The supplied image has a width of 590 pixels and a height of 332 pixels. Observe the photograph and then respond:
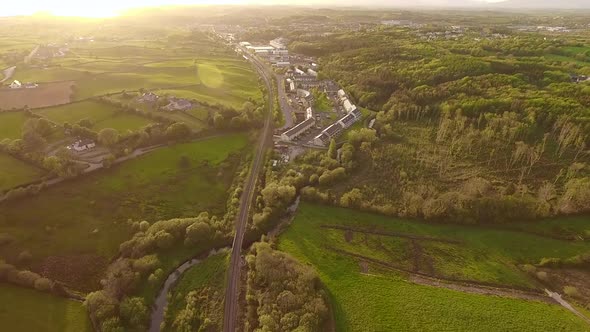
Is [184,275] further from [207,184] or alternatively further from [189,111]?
[189,111]

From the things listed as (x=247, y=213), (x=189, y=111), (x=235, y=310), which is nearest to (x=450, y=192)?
(x=247, y=213)

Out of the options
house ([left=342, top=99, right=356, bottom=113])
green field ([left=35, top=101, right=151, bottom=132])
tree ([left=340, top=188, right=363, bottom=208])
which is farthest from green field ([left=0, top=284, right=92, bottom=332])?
house ([left=342, top=99, right=356, bottom=113])

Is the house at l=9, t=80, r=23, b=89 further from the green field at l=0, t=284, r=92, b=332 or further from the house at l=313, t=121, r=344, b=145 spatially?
the house at l=313, t=121, r=344, b=145

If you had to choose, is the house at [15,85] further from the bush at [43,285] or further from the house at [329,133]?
the house at [329,133]

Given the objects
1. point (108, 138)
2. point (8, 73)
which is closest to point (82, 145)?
point (108, 138)

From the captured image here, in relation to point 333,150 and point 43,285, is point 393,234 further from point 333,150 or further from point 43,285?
point 43,285

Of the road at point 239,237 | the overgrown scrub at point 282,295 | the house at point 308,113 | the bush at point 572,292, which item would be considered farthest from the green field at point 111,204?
the bush at point 572,292
